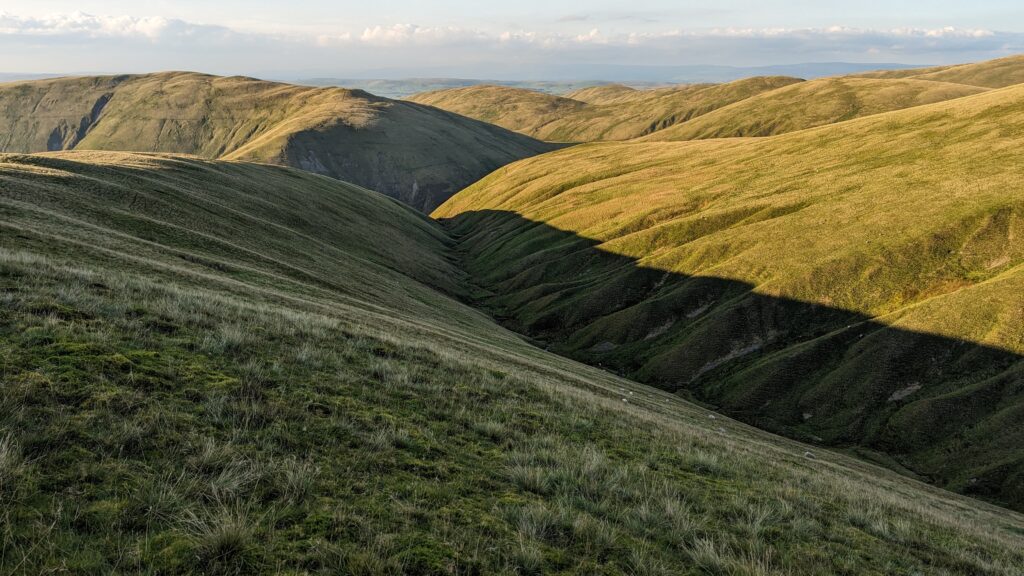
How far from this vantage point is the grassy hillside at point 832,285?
55406 mm

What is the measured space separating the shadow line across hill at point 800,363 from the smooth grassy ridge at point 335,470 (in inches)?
1867

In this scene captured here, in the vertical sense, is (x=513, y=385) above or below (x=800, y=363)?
above

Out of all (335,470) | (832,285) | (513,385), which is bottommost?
(832,285)

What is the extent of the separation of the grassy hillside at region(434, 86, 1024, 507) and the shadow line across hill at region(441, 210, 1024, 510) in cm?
21

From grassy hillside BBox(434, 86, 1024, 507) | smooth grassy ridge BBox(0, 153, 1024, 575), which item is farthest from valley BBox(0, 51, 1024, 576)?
grassy hillside BBox(434, 86, 1024, 507)

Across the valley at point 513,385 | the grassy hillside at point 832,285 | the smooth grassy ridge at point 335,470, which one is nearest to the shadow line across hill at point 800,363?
the grassy hillside at point 832,285

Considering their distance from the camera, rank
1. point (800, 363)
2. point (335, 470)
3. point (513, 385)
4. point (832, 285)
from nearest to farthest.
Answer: point (335, 470) → point (513, 385) → point (800, 363) → point (832, 285)

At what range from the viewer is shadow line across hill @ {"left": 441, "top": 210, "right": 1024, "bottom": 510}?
50.6 m

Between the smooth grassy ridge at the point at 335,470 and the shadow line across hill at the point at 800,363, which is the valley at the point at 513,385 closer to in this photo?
the smooth grassy ridge at the point at 335,470

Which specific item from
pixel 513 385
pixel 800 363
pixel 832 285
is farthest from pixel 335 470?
pixel 832 285

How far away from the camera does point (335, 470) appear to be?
27.1 ft

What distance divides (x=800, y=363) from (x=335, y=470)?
6916 centimetres

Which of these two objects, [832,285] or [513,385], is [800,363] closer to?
[832,285]

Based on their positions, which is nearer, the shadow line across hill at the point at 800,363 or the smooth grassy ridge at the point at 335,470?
the smooth grassy ridge at the point at 335,470
